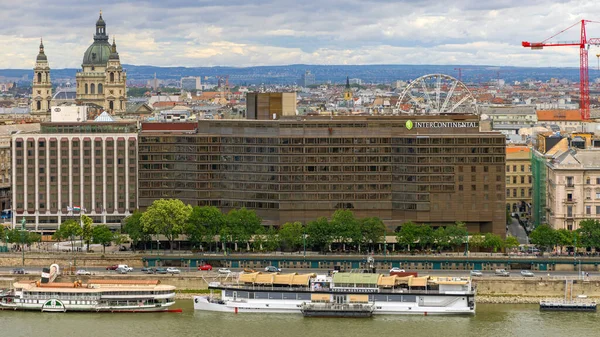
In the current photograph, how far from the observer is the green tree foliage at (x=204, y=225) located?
454ft

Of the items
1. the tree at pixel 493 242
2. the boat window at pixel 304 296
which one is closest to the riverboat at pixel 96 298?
the boat window at pixel 304 296

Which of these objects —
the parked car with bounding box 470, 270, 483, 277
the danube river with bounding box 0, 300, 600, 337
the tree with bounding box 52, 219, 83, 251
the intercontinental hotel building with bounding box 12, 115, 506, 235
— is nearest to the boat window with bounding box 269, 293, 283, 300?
the danube river with bounding box 0, 300, 600, 337

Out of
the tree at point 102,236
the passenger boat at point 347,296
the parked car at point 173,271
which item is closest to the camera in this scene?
the passenger boat at point 347,296

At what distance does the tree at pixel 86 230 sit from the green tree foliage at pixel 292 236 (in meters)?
18.3

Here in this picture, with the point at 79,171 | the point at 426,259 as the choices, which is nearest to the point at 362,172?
the point at 426,259

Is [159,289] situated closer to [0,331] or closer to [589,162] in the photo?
[0,331]

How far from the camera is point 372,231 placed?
136 meters

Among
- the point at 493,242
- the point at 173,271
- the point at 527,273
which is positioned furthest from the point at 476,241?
the point at 173,271

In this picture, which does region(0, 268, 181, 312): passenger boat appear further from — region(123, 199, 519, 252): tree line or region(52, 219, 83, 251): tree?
region(52, 219, 83, 251): tree

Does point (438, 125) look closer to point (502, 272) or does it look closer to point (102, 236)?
point (502, 272)

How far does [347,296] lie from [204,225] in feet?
97.7

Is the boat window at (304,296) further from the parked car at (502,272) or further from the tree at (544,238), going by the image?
the tree at (544,238)

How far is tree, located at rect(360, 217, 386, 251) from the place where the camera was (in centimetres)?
13612

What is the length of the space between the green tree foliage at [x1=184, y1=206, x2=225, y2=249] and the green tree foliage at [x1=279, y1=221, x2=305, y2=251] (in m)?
5.96
